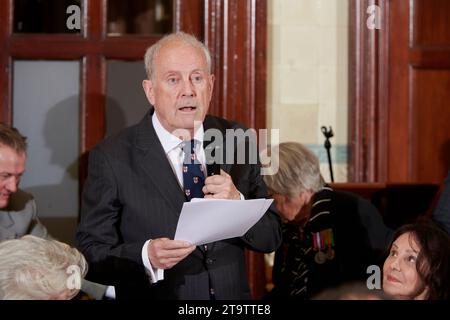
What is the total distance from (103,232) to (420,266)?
100 centimetres

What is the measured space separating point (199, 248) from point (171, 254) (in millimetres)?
278

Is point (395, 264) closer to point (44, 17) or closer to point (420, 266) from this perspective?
point (420, 266)

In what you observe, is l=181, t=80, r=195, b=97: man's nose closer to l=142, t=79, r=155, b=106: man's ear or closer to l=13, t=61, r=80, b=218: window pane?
l=142, t=79, r=155, b=106: man's ear

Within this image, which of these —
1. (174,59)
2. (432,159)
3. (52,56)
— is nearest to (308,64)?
(432,159)

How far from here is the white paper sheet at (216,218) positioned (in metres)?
2.63

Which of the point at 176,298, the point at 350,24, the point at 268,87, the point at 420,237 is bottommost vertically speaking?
the point at 176,298

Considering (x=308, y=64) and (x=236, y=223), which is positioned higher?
(x=308, y=64)

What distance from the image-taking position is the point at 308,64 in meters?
4.81

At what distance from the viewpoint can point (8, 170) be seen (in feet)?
11.4

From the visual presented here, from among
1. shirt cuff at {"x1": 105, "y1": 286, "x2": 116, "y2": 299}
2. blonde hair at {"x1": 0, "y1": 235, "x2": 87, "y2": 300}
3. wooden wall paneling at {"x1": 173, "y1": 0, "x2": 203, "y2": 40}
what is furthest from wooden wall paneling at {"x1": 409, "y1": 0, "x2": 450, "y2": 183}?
blonde hair at {"x1": 0, "y1": 235, "x2": 87, "y2": 300}

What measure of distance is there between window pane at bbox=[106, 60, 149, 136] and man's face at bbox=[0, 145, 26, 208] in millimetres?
1124

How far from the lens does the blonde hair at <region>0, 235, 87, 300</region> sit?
93.4 inches
